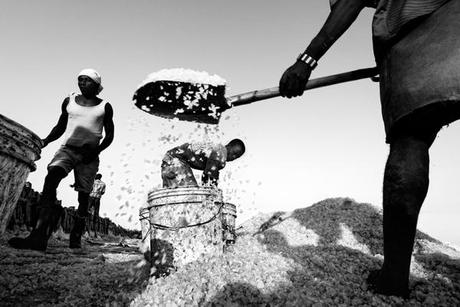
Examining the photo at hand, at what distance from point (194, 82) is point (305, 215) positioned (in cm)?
336

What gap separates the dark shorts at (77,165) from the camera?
3.42 m

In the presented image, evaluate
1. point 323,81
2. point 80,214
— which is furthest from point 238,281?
point 80,214

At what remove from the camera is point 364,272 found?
192 cm

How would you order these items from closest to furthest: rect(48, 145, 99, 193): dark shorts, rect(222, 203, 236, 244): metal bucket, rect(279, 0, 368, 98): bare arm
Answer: rect(279, 0, 368, 98): bare arm < rect(48, 145, 99, 193): dark shorts < rect(222, 203, 236, 244): metal bucket

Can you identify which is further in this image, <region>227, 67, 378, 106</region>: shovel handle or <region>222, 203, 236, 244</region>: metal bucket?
<region>222, 203, 236, 244</region>: metal bucket

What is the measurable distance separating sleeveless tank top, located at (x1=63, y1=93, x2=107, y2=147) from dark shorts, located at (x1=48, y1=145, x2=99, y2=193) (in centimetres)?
11

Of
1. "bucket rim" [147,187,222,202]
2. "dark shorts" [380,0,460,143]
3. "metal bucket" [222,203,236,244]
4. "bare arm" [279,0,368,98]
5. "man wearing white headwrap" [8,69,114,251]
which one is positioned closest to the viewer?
"dark shorts" [380,0,460,143]

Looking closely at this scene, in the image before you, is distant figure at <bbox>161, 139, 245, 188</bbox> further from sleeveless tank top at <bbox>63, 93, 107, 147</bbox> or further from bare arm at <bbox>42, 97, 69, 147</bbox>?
bare arm at <bbox>42, 97, 69, 147</bbox>

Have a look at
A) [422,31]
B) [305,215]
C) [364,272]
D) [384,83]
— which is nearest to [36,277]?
[364,272]

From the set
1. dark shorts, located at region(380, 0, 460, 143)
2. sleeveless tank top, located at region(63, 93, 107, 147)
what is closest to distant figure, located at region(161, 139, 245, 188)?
sleeveless tank top, located at region(63, 93, 107, 147)

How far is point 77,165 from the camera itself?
368 centimetres

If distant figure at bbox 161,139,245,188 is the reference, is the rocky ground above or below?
below

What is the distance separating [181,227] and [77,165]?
174 centimetres

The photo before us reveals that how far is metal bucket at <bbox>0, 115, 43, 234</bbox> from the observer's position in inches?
62.5
